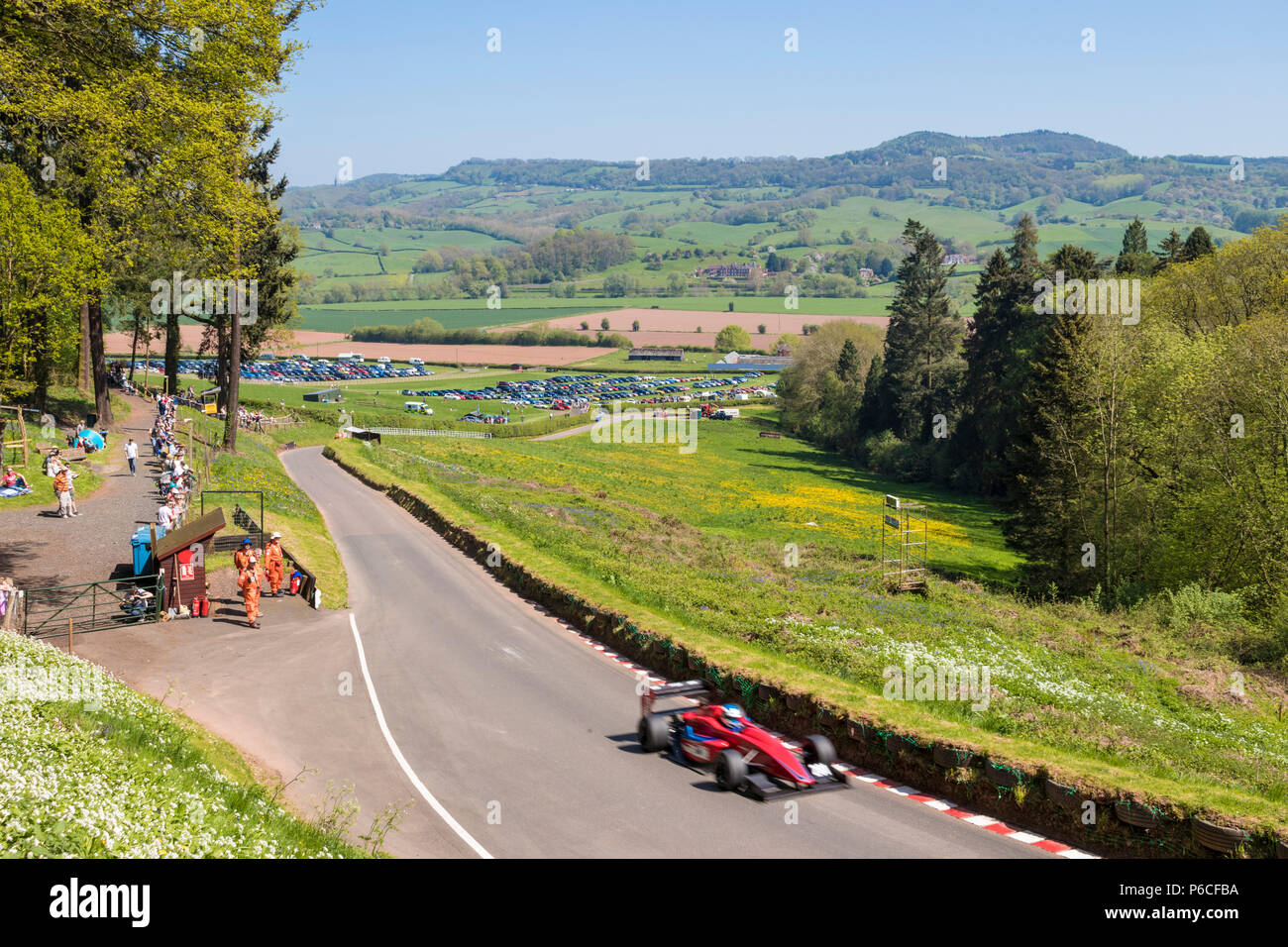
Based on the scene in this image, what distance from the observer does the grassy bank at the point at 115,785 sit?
904 centimetres

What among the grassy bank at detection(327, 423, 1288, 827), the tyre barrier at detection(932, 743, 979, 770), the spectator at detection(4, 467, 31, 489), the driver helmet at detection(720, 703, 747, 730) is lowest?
the grassy bank at detection(327, 423, 1288, 827)

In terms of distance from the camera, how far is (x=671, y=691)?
1936cm

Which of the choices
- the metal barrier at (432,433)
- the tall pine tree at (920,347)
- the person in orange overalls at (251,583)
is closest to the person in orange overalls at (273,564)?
the person in orange overalls at (251,583)

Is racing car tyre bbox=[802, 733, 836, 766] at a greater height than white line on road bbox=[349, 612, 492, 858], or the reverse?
racing car tyre bbox=[802, 733, 836, 766]

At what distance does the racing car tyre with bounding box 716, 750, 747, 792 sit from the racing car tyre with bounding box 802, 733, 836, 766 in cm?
132

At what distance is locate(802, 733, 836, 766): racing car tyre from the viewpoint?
Result: 16.8 metres

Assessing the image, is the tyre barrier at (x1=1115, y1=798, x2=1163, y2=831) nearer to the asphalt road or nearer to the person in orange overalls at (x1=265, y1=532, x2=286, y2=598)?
the asphalt road

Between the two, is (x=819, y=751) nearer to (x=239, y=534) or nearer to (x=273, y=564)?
(x=273, y=564)

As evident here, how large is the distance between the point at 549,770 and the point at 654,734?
215 centimetres

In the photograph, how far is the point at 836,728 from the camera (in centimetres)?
1831

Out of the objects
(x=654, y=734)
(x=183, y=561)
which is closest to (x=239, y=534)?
(x=183, y=561)

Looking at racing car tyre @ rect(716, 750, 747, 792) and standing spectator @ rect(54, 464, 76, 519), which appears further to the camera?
standing spectator @ rect(54, 464, 76, 519)

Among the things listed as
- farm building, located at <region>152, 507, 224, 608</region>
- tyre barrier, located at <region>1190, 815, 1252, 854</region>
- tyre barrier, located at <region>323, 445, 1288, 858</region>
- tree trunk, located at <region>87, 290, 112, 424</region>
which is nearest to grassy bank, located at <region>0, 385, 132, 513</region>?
tree trunk, located at <region>87, 290, 112, 424</region>
